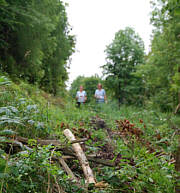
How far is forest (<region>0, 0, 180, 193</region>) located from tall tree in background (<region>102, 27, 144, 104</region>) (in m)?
0.09

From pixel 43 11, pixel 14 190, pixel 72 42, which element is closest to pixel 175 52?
pixel 43 11

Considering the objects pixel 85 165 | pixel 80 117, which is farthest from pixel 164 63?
pixel 85 165

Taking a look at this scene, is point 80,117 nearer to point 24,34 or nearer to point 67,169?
point 67,169

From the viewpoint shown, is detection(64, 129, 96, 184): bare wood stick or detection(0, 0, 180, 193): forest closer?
detection(0, 0, 180, 193): forest

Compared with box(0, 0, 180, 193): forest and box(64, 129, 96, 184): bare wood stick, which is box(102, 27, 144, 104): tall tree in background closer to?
box(0, 0, 180, 193): forest

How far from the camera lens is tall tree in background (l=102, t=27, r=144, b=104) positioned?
16781 mm

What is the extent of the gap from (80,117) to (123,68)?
12.9 m

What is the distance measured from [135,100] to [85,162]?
14.4 meters

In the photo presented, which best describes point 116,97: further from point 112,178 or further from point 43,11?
point 112,178

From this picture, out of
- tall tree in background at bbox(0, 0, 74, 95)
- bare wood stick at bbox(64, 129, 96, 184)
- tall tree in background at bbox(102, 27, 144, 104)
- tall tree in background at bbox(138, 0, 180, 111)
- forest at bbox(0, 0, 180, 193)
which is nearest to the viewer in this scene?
forest at bbox(0, 0, 180, 193)

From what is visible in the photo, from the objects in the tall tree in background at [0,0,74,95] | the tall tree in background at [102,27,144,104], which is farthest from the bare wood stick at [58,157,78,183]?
the tall tree in background at [102,27,144,104]

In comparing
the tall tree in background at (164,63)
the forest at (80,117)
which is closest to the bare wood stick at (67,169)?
the forest at (80,117)

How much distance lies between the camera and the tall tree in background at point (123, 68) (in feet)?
55.1

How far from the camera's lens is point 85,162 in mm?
2111
